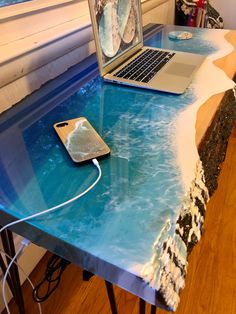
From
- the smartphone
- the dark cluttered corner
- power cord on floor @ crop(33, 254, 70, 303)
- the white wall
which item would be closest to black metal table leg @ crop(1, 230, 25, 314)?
power cord on floor @ crop(33, 254, 70, 303)

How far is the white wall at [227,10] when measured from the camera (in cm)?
225

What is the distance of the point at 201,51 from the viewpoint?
1055 mm

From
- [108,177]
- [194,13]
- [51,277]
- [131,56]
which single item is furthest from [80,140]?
[194,13]

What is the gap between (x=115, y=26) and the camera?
33.9 inches

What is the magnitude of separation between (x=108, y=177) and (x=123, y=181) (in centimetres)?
3

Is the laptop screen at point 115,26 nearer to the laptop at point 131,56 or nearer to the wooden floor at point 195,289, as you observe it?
the laptop at point 131,56

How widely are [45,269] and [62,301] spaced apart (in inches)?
6.0

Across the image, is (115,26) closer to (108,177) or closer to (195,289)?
(108,177)

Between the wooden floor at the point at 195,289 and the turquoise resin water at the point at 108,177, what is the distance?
2.31 ft

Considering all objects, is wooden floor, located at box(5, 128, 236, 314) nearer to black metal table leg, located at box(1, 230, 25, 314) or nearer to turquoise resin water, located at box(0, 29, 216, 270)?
black metal table leg, located at box(1, 230, 25, 314)

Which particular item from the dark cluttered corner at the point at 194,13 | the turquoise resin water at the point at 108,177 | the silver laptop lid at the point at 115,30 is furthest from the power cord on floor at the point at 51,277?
the dark cluttered corner at the point at 194,13

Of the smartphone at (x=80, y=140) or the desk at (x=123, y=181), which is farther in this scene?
the smartphone at (x=80, y=140)

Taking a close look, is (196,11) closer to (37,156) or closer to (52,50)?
(52,50)

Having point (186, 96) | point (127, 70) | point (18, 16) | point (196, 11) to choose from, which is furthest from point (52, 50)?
point (196, 11)
